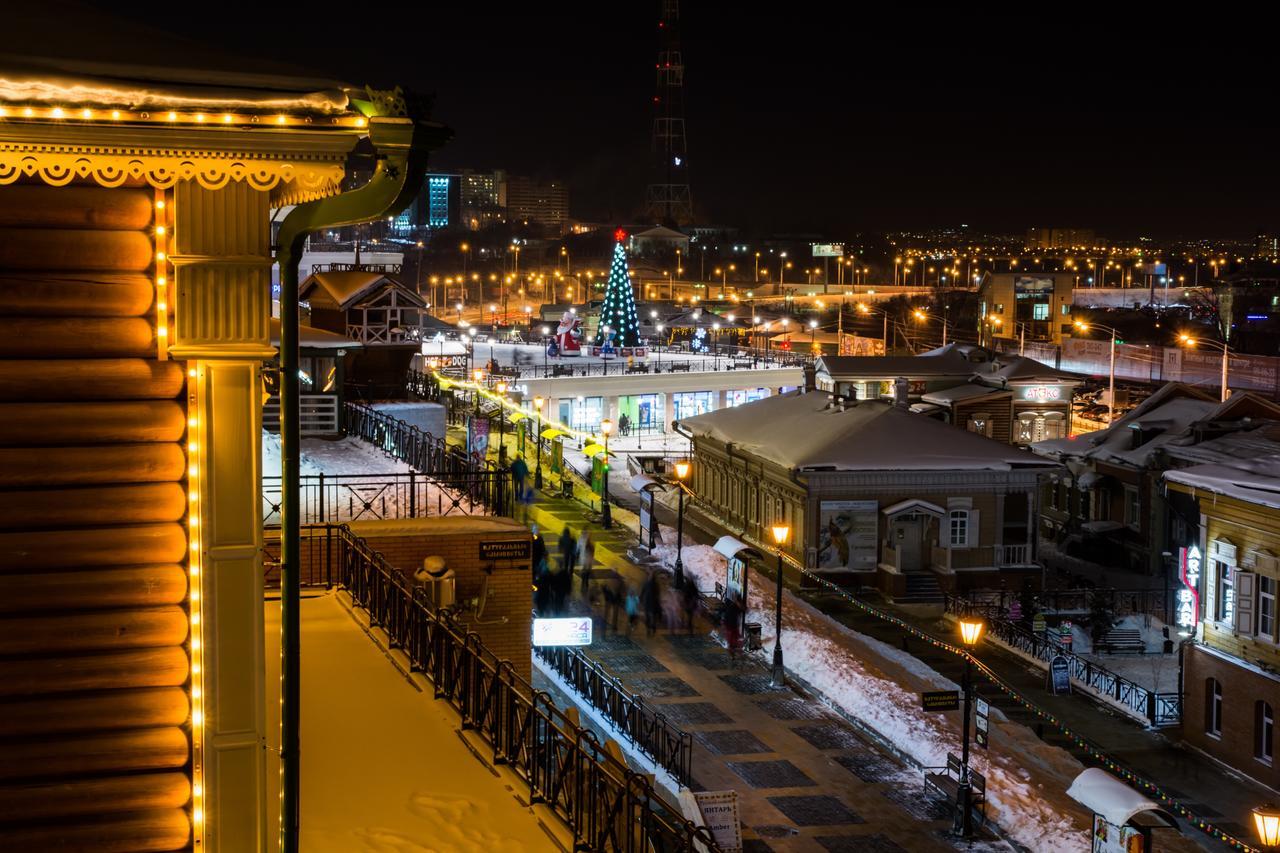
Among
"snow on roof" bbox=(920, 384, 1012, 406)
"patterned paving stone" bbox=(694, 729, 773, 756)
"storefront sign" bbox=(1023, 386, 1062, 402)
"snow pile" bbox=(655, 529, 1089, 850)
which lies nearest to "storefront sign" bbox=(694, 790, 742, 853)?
"patterned paving stone" bbox=(694, 729, 773, 756)

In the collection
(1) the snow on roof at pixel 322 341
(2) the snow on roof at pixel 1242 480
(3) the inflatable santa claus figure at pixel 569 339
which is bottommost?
(2) the snow on roof at pixel 1242 480

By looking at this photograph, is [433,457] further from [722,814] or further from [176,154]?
[176,154]

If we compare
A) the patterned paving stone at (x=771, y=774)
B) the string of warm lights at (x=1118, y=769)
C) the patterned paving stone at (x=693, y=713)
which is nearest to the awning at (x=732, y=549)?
the string of warm lights at (x=1118, y=769)

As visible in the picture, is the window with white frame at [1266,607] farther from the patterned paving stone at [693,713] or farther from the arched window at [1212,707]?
the patterned paving stone at [693,713]

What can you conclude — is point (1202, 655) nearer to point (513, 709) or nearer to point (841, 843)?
point (841, 843)

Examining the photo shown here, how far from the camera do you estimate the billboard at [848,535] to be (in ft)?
115

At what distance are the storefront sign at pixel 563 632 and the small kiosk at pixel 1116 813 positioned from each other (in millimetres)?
7010

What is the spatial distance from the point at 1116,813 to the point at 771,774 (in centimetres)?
561

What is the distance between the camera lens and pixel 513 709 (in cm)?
900

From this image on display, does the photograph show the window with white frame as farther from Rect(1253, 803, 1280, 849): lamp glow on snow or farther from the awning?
the awning

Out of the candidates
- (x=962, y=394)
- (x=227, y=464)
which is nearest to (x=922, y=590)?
(x=962, y=394)

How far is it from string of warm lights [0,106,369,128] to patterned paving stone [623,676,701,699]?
18.3 metres

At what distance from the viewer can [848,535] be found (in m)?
35.0

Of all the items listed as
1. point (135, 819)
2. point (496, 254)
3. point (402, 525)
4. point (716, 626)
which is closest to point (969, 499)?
point (716, 626)
